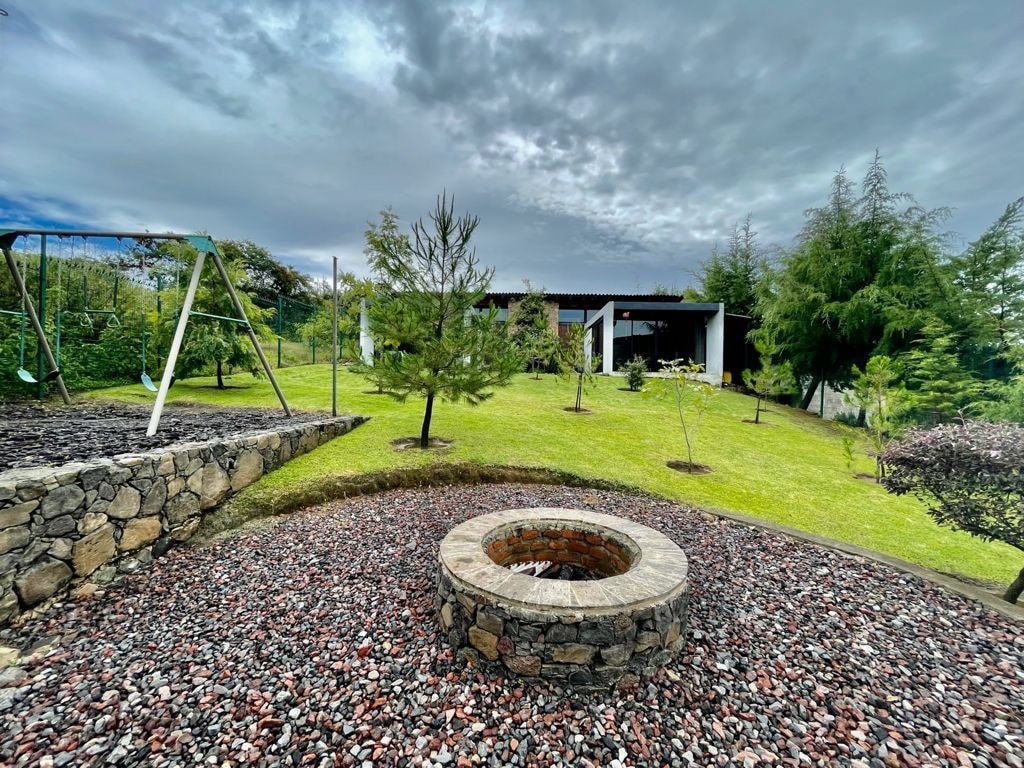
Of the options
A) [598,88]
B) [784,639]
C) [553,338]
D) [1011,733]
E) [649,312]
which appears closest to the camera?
[1011,733]

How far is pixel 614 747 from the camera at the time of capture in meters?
1.89

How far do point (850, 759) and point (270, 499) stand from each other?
499cm

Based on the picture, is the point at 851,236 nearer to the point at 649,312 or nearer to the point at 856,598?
the point at 649,312

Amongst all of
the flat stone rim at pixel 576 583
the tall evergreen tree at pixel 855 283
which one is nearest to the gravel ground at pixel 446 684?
the flat stone rim at pixel 576 583

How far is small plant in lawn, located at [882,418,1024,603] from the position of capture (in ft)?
9.49

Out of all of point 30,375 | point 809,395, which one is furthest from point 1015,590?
point 809,395

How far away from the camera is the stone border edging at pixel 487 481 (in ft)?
10.7

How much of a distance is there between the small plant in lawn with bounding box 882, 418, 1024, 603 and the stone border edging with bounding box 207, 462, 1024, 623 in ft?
1.36

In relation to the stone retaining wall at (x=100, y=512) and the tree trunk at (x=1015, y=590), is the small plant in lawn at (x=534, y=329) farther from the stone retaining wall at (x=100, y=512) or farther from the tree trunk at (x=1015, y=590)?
the tree trunk at (x=1015, y=590)

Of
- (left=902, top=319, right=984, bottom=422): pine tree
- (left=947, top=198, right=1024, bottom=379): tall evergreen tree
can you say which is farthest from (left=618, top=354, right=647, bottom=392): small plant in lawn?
(left=947, top=198, right=1024, bottom=379): tall evergreen tree

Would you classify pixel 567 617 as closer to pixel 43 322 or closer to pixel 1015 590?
pixel 1015 590

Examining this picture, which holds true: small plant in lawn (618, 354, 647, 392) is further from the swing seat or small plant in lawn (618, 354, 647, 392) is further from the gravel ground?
the swing seat

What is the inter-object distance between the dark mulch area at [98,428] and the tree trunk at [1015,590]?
25.1 ft

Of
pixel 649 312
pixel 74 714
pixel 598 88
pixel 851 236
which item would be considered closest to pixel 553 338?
pixel 649 312
